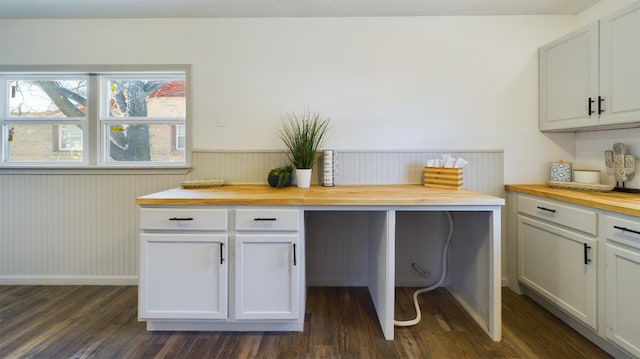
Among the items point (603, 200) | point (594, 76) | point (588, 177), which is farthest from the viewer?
point (588, 177)

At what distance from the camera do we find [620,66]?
161 centimetres

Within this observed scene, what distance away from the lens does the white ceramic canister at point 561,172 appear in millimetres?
2004

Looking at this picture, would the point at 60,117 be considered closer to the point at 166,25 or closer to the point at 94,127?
the point at 94,127

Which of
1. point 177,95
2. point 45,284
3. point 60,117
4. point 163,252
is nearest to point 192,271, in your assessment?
point 163,252

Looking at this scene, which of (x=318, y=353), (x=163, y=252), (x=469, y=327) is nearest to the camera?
(x=318, y=353)

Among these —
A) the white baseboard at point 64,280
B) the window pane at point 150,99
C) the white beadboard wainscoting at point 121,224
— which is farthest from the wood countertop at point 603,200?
the white baseboard at point 64,280

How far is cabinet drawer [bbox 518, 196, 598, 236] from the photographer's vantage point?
4.78ft

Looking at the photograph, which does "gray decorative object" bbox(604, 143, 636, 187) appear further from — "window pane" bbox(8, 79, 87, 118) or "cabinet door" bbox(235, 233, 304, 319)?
"window pane" bbox(8, 79, 87, 118)

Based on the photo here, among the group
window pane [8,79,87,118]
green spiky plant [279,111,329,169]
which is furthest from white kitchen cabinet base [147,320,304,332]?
window pane [8,79,87,118]

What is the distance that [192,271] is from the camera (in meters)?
1.54

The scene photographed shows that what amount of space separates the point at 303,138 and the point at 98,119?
175cm

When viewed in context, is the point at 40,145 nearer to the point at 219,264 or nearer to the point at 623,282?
the point at 219,264

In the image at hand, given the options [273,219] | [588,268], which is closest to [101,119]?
[273,219]

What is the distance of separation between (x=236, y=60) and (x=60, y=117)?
1.58m
